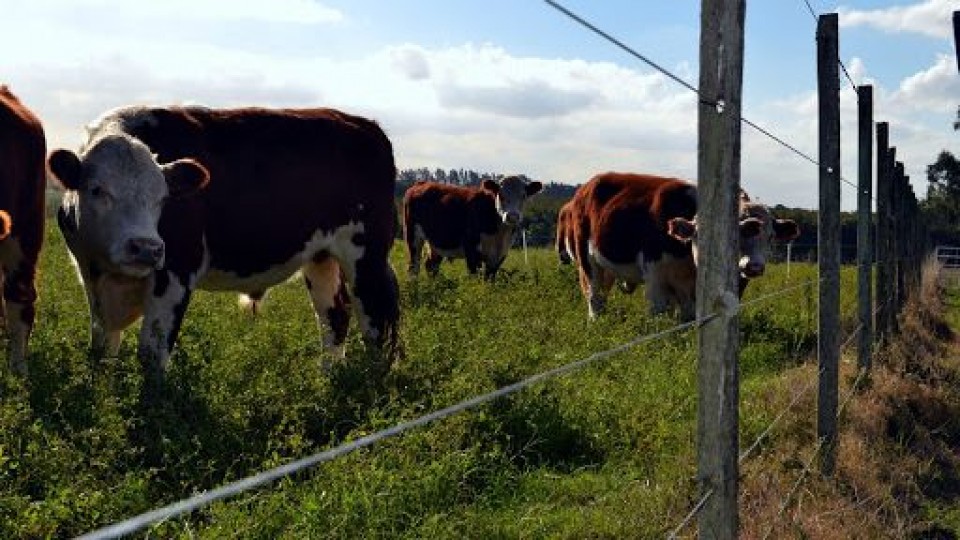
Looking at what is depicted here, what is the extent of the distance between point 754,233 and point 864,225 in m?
1.72

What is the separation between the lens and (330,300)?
8.65 m

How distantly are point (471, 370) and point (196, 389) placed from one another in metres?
1.59

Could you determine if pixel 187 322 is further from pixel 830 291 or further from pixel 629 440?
pixel 830 291

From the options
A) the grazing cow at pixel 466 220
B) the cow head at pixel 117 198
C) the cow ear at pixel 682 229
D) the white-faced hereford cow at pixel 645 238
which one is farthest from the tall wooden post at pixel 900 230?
the cow head at pixel 117 198

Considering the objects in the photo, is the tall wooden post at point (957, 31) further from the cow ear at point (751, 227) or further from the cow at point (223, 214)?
the cow at point (223, 214)

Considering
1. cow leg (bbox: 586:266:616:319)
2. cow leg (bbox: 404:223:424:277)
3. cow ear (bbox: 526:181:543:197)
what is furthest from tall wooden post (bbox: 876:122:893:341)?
cow leg (bbox: 404:223:424:277)

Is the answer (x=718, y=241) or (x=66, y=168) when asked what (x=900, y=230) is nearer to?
(x=66, y=168)

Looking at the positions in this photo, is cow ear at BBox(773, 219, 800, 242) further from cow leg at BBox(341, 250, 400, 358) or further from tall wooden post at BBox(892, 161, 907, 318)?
cow leg at BBox(341, 250, 400, 358)

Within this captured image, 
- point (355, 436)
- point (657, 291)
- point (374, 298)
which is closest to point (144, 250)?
point (355, 436)

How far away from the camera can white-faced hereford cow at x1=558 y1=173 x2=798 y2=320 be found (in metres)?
10.7

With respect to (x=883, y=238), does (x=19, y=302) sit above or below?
below

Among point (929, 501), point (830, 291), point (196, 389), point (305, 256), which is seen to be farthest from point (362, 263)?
point (929, 501)

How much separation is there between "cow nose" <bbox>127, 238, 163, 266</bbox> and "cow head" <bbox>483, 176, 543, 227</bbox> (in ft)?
44.7

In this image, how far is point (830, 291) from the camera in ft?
18.4
